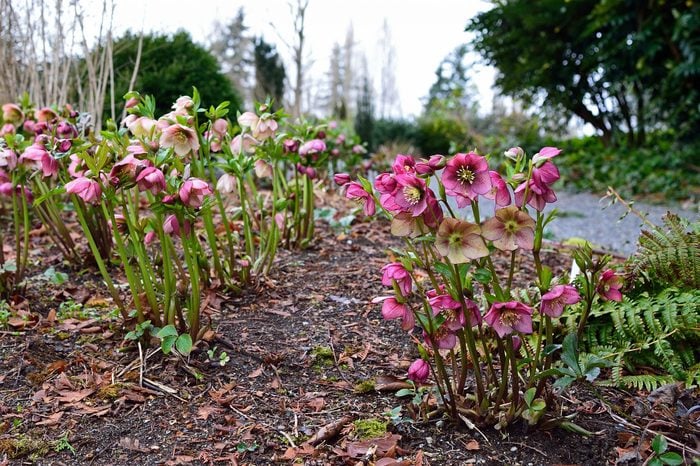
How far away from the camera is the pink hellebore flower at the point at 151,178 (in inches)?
58.0

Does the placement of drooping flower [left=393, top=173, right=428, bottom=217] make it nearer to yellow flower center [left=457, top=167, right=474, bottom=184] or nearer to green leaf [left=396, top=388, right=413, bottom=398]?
yellow flower center [left=457, top=167, right=474, bottom=184]

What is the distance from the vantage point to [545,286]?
1244 millimetres

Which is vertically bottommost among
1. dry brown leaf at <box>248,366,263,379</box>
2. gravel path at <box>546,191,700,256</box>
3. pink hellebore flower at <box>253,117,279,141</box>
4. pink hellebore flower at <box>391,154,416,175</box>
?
dry brown leaf at <box>248,366,263,379</box>

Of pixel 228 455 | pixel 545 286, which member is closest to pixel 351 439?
pixel 228 455

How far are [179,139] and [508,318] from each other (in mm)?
1058

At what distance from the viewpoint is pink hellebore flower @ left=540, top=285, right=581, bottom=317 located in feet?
3.94

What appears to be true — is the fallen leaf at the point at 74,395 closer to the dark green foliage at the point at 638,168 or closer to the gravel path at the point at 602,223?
the gravel path at the point at 602,223

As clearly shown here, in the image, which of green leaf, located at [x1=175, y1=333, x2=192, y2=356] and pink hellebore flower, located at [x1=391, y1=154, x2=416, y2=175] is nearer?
pink hellebore flower, located at [x1=391, y1=154, x2=416, y2=175]

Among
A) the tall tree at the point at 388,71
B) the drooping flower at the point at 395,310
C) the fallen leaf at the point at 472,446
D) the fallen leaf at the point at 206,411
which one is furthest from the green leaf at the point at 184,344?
the tall tree at the point at 388,71

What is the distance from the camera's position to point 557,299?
1.24m

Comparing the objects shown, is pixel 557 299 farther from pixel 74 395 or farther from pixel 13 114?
pixel 13 114

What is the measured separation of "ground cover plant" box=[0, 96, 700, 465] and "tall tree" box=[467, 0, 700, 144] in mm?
6136

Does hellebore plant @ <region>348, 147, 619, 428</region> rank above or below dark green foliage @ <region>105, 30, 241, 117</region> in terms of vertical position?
below

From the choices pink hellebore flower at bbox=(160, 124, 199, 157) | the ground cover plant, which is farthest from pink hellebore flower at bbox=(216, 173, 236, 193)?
pink hellebore flower at bbox=(160, 124, 199, 157)
